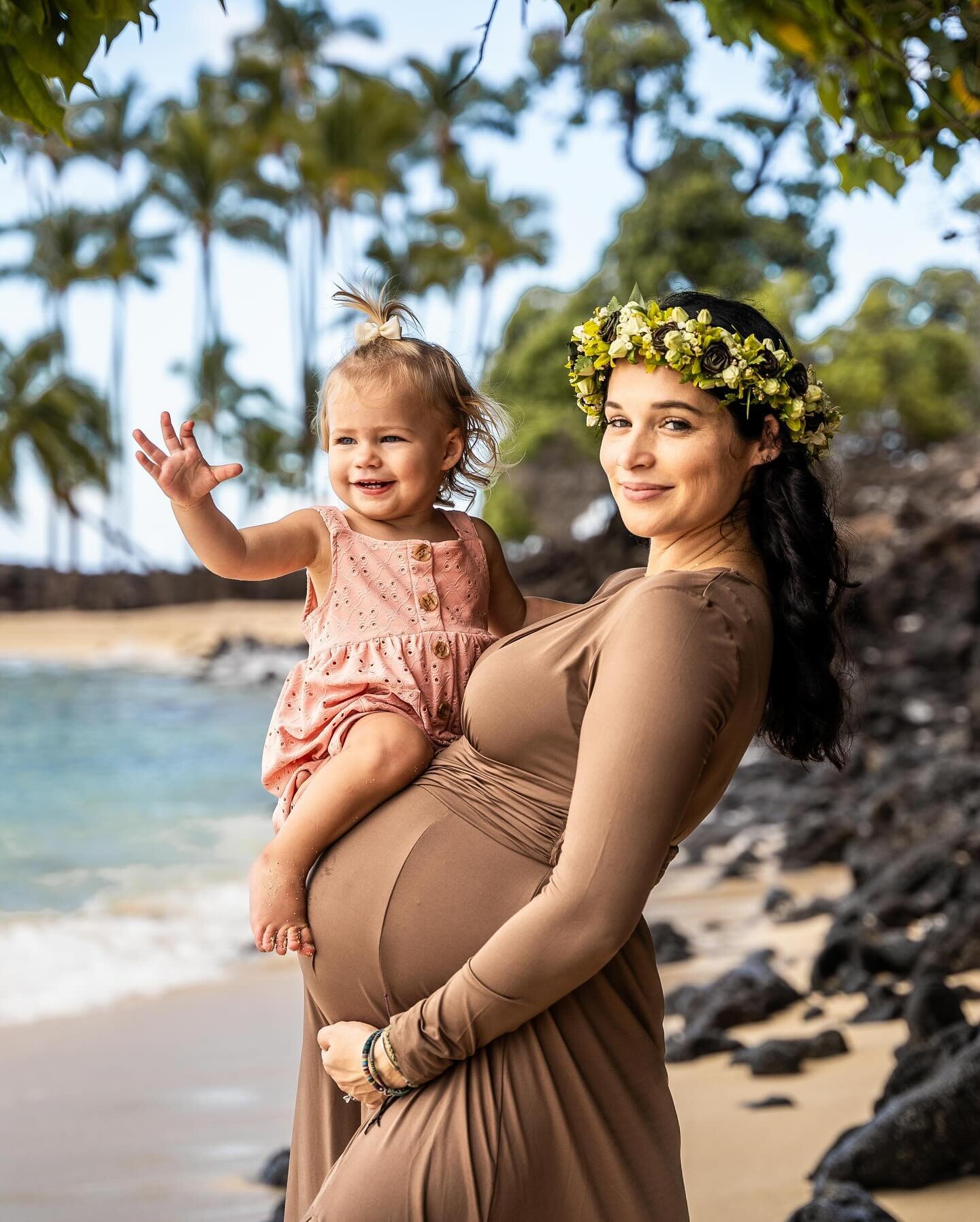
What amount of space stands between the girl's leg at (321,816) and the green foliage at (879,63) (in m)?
1.20

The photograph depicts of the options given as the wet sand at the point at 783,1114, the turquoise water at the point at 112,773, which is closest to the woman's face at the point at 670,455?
the wet sand at the point at 783,1114

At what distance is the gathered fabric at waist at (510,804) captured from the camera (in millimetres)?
1897

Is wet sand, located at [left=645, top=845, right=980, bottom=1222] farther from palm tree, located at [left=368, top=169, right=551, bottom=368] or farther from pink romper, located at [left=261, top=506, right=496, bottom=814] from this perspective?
palm tree, located at [left=368, top=169, right=551, bottom=368]

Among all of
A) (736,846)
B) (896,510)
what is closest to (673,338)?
(736,846)

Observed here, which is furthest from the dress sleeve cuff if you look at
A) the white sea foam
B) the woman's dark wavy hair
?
the white sea foam

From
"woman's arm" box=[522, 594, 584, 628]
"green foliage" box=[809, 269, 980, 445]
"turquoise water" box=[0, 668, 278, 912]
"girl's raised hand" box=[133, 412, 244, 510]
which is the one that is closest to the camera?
"girl's raised hand" box=[133, 412, 244, 510]

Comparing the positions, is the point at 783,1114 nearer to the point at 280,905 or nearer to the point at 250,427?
the point at 280,905

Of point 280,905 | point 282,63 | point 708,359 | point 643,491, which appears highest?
point 282,63

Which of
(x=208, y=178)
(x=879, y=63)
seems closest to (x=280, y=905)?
(x=879, y=63)

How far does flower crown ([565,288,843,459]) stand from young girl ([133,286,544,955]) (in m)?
0.32

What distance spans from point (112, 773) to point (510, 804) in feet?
77.2

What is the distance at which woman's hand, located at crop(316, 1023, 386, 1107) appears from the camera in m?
1.88

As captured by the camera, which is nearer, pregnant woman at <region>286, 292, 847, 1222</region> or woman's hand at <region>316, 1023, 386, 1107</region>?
pregnant woman at <region>286, 292, 847, 1222</region>

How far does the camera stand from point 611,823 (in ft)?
5.70
